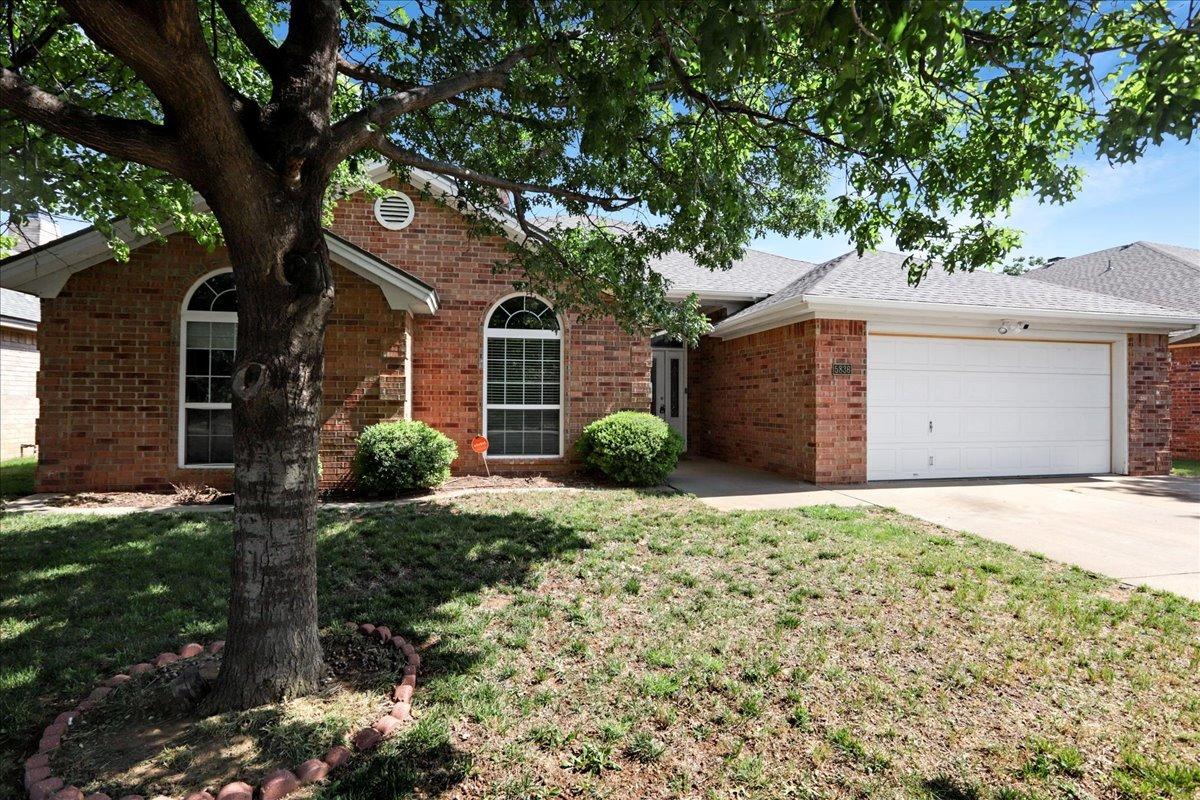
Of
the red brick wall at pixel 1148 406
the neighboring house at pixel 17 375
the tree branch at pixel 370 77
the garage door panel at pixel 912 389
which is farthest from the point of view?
the neighboring house at pixel 17 375

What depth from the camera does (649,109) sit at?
544 cm

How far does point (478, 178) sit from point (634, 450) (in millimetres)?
5465

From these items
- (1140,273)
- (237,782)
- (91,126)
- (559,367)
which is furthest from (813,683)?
(1140,273)

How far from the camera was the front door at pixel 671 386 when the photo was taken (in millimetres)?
13789

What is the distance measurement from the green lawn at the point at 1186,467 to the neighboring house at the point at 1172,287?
0.39 meters

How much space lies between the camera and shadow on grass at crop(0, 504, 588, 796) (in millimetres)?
3252

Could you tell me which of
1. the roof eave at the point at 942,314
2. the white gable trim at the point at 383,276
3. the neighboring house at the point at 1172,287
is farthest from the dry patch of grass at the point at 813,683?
the neighboring house at the point at 1172,287

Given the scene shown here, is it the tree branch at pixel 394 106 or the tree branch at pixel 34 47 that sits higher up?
the tree branch at pixel 34 47

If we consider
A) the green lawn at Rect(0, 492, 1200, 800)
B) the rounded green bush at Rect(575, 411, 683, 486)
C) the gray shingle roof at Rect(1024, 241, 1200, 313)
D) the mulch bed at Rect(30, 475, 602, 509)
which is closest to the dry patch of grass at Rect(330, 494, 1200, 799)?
the green lawn at Rect(0, 492, 1200, 800)

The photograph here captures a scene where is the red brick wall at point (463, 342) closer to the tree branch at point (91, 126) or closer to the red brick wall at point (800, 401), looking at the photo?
the red brick wall at point (800, 401)

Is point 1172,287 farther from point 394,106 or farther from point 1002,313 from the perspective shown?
point 394,106

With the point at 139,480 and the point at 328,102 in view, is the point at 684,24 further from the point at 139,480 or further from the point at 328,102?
the point at 139,480

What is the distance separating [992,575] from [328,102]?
20.0ft

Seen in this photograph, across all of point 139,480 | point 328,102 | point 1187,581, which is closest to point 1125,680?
point 1187,581
